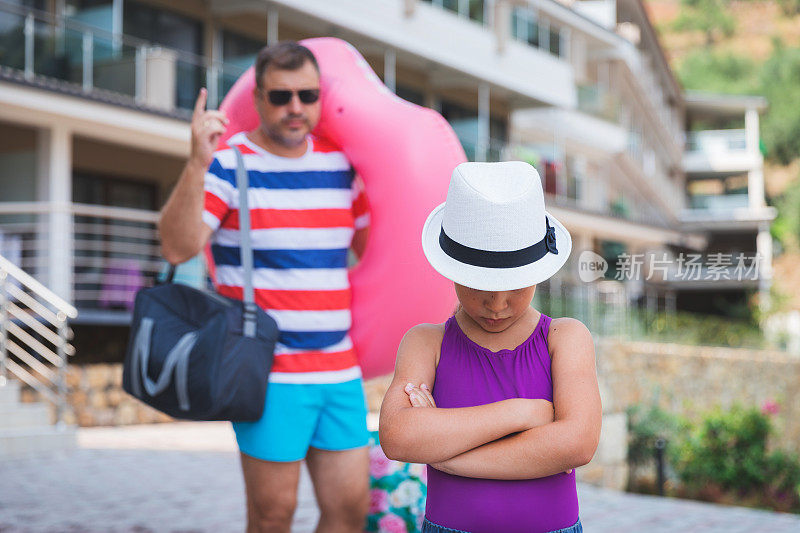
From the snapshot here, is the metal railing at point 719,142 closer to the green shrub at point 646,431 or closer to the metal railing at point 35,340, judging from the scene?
the green shrub at point 646,431

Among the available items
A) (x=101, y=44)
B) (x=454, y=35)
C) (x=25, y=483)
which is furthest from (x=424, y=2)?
(x=25, y=483)

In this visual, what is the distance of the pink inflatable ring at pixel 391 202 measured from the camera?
134 inches

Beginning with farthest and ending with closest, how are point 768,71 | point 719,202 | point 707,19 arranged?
point 707,19
point 768,71
point 719,202

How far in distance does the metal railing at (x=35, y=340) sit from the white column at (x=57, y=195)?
55 cm

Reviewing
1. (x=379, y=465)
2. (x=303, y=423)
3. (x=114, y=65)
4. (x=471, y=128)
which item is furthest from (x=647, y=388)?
(x=303, y=423)

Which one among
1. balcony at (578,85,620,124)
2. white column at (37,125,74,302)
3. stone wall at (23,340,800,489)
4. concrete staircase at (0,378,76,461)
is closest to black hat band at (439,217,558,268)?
stone wall at (23,340,800,489)

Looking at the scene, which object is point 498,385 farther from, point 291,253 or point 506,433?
point 291,253

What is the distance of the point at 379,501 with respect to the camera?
404 cm

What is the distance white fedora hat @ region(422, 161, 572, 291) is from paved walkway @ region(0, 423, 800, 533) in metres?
3.95

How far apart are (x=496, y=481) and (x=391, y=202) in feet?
4.63

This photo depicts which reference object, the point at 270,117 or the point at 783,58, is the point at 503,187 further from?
the point at 783,58

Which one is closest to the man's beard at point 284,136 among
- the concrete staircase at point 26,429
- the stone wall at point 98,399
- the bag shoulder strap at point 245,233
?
the bag shoulder strap at point 245,233

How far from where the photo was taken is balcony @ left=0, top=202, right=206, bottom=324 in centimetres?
1177

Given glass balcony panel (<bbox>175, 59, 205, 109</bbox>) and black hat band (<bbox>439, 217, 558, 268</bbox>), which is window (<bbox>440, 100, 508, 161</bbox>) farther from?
black hat band (<bbox>439, 217, 558, 268</bbox>)
